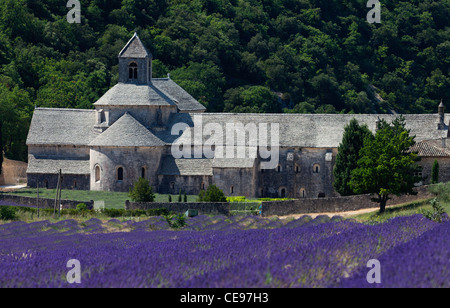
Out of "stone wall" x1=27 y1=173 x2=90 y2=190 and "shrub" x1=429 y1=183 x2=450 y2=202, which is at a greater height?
"shrub" x1=429 y1=183 x2=450 y2=202

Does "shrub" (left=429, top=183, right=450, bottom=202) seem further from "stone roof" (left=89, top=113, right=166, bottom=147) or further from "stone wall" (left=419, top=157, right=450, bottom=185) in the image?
"stone roof" (left=89, top=113, right=166, bottom=147)

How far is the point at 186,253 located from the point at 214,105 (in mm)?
99199

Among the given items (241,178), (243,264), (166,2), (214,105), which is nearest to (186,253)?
(243,264)

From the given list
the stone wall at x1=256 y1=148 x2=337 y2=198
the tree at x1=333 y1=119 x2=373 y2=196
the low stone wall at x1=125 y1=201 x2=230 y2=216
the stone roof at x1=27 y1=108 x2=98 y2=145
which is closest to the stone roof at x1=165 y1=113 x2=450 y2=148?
the stone wall at x1=256 y1=148 x2=337 y2=198

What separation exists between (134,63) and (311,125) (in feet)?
59.4

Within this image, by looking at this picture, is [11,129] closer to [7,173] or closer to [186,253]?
[7,173]

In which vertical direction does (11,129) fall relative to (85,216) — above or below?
above

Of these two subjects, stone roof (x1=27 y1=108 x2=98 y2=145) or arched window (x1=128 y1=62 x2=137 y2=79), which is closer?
stone roof (x1=27 y1=108 x2=98 y2=145)

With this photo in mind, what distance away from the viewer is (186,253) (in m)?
28.8

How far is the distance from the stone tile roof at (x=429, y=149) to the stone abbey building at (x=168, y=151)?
0.08m

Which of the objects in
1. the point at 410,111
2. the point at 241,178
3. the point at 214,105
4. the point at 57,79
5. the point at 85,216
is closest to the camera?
the point at 85,216

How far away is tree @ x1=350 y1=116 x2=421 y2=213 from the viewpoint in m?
60.2

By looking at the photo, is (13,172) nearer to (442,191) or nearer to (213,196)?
(213,196)

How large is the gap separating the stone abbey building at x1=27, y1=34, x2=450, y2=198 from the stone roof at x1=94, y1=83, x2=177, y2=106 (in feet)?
0.30
